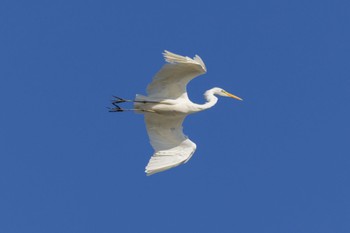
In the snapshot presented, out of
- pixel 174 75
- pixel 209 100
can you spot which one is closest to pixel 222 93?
pixel 209 100

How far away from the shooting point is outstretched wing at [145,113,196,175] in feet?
71.5

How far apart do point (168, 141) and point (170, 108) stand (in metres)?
1.11

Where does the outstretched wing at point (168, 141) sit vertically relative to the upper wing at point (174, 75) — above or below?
below

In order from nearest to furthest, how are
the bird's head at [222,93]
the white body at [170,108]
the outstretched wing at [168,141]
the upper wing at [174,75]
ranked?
the upper wing at [174,75] < the white body at [170,108] < the outstretched wing at [168,141] < the bird's head at [222,93]

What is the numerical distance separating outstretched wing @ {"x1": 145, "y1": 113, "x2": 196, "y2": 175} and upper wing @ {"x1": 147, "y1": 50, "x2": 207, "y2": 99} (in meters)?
0.67

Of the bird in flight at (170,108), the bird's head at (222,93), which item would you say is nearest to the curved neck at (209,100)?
the bird in flight at (170,108)

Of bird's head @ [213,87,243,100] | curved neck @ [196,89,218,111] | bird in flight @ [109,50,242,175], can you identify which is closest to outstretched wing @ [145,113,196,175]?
bird in flight @ [109,50,242,175]

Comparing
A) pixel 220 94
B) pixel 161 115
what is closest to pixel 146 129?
pixel 161 115

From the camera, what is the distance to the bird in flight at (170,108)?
20953 mm

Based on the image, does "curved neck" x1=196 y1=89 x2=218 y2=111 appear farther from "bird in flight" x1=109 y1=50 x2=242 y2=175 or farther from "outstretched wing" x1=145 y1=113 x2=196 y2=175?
"outstretched wing" x1=145 y1=113 x2=196 y2=175

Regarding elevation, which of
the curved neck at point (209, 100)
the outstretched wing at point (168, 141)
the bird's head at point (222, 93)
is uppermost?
the bird's head at point (222, 93)

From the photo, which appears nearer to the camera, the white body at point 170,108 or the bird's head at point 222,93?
the white body at point 170,108

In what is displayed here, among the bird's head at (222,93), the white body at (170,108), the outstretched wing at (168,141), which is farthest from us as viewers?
the bird's head at (222,93)

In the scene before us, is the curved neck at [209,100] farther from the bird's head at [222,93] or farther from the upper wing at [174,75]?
the upper wing at [174,75]
